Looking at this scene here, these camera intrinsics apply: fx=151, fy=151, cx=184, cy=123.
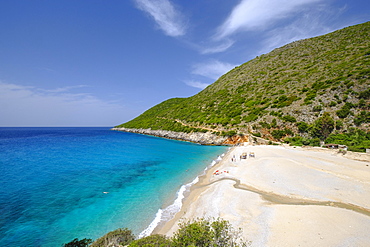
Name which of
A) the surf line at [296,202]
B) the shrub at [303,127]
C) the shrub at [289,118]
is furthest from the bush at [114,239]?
the shrub at [289,118]

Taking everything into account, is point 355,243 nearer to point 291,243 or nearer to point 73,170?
point 291,243

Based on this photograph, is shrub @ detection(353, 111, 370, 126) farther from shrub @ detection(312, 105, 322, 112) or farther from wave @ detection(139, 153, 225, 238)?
wave @ detection(139, 153, 225, 238)

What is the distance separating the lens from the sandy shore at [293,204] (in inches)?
246

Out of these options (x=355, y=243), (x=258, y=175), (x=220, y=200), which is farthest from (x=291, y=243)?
(x=258, y=175)

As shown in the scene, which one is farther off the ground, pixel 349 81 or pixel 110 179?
pixel 349 81

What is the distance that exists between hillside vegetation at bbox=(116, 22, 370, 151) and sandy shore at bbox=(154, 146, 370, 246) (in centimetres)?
1261

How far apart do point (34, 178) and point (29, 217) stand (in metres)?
9.65

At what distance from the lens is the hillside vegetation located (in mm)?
30562

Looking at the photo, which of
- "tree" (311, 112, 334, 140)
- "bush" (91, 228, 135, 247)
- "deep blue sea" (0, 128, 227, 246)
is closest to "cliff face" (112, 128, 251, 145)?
"tree" (311, 112, 334, 140)

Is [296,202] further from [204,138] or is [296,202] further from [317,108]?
[204,138]

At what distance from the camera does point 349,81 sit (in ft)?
120

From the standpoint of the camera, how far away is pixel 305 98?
40750 mm

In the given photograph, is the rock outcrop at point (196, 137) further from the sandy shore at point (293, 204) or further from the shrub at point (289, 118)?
the sandy shore at point (293, 204)

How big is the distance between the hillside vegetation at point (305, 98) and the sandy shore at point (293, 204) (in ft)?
41.4
